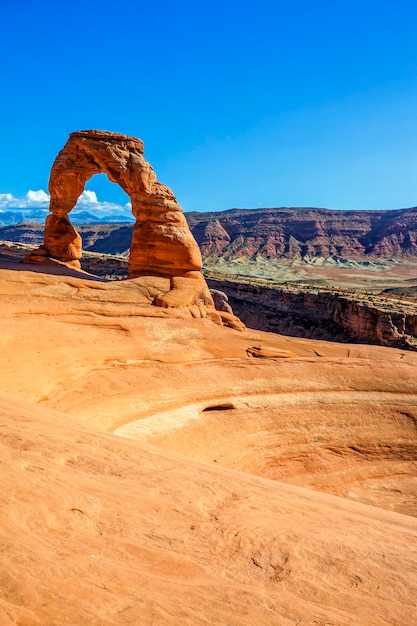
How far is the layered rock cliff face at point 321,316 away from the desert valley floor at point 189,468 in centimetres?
1754

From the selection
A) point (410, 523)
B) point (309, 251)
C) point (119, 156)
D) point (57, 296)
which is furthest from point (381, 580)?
point (309, 251)

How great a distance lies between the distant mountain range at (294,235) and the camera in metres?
133

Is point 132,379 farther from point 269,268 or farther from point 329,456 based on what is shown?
point 269,268

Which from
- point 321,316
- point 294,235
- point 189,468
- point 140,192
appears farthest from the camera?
point 294,235

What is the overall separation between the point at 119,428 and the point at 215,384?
12.7 ft

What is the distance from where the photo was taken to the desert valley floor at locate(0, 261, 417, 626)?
4191 mm

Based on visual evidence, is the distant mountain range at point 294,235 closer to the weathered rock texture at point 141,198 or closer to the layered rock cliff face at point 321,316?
the layered rock cliff face at point 321,316

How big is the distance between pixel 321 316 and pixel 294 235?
101 meters

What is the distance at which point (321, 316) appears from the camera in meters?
42.0

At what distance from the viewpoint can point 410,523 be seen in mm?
8266

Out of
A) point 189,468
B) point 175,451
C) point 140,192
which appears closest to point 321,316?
point 140,192

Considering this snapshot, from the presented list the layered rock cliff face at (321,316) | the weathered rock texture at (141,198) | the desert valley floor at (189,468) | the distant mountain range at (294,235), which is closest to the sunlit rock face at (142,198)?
the weathered rock texture at (141,198)

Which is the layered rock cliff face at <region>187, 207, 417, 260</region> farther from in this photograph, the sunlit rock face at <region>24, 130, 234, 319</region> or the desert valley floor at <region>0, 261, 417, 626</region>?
the desert valley floor at <region>0, 261, 417, 626</region>

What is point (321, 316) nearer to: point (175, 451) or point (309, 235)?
point (175, 451)
